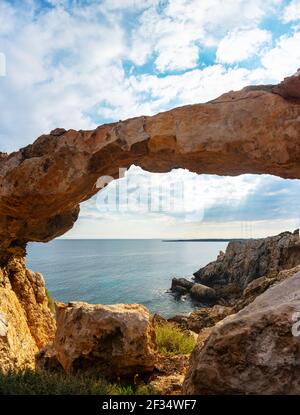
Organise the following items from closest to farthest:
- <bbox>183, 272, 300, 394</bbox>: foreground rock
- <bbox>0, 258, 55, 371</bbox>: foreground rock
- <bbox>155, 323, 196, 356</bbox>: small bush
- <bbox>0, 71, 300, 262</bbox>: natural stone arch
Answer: <bbox>183, 272, 300, 394</bbox>: foreground rock, <bbox>0, 71, 300, 262</bbox>: natural stone arch, <bbox>0, 258, 55, 371</bbox>: foreground rock, <bbox>155, 323, 196, 356</bbox>: small bush

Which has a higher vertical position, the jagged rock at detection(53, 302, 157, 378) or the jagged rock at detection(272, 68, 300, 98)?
the jagged rock at detection(272, 68, 300, 98)

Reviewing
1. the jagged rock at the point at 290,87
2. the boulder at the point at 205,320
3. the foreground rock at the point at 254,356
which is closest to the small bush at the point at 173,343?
the foreground rock at the point at 254,356

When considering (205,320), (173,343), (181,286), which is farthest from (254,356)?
(181,286)

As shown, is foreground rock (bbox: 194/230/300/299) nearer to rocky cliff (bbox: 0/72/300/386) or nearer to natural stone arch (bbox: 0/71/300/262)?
rocky cliff (bbox: 0/72/300/386)

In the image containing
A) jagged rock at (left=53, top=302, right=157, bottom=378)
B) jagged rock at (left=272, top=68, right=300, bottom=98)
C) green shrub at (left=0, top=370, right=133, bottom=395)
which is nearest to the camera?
green shrub at (left=0, top=370, right=133, bottom=395)

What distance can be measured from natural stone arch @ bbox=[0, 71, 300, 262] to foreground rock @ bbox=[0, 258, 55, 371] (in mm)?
2697

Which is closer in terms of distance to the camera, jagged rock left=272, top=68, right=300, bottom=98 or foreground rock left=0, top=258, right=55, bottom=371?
jagged rock left=272, top=68, right=300, bottom=98

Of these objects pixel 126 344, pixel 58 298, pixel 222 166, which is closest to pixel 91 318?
pixel 126 344

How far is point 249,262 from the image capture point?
49.2 meters

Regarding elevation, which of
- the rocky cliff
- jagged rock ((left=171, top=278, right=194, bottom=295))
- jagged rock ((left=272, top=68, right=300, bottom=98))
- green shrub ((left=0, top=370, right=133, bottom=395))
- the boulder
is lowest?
jagged rock ((left=171, top=278, right=194, bottom=295))

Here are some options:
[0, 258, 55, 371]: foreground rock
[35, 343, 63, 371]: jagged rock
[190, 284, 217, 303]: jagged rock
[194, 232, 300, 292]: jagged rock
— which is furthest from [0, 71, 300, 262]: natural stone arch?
[190, 284, 217, 303]: jagged rock

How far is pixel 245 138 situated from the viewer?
8219 millimetres

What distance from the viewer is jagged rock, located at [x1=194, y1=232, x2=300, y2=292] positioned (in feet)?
122
